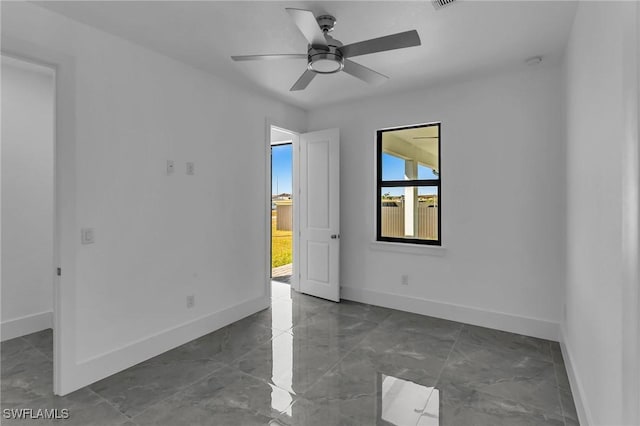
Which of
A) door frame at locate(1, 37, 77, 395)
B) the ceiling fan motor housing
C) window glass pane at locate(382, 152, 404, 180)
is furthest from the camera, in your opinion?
window glass pane at locate(382, 152, 404, 180)

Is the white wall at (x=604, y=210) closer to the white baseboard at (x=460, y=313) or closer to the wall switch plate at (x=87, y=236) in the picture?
the white baseboard at (x=460, y=313)

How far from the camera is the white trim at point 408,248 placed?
12.1 ft

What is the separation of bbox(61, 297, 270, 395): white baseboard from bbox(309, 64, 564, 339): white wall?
1.73 meters

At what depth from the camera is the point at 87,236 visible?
2369mm

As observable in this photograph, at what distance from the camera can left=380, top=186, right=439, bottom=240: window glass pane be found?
12.6 ft

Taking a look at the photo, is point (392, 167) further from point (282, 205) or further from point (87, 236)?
point (282, 205)

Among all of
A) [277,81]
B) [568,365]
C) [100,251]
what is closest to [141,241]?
[100,251]

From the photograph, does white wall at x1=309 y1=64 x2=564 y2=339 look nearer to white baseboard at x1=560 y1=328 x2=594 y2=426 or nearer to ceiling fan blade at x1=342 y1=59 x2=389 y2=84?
white baseboard at x1=560 y1=328 x2=594 y2=426

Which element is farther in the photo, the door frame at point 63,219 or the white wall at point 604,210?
the door frame at point 63,219

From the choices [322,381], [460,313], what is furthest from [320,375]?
[460,313]

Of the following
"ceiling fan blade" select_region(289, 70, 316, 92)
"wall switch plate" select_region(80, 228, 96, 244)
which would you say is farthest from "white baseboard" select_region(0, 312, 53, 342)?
"ceiling fan blade" select_region(289, 70, 316, 92)

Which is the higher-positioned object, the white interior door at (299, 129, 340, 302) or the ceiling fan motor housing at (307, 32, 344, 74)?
the ceiling fan motor housing at (307, 32, 344, 74)

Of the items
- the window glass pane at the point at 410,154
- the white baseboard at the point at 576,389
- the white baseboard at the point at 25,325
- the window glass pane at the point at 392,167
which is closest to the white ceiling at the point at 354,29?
the window glass pane at the point at 410,154

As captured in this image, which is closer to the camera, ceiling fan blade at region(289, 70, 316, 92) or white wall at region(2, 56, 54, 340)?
ceiling fan blade at region(289, 70, 316, 92)
